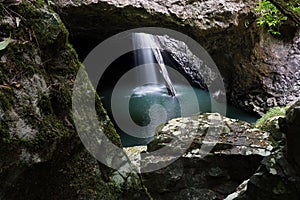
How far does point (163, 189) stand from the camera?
3631 mm

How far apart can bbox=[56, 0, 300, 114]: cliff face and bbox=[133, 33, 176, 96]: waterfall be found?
321 centimetres

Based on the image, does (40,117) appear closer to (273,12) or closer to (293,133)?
(293,133)

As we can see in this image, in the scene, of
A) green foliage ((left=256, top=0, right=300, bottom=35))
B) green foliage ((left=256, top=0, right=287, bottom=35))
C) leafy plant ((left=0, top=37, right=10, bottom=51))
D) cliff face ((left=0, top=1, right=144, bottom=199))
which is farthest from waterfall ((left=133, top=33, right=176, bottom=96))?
leafy plant ((left=0, top=37, right=10, bottom=51))

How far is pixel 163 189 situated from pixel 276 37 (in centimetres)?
604

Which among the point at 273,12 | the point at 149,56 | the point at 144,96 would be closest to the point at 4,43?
the point at 273,12

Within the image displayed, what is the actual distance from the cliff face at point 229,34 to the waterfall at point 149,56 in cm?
321

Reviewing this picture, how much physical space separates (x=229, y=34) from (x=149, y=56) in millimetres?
5763

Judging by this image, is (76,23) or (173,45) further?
(173,45)

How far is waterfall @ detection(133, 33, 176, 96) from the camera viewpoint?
39.3 ft

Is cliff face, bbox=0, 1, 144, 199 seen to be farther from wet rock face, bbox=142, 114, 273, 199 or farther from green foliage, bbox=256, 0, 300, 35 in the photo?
wet rock face, bbox=142, 114, 273, 199

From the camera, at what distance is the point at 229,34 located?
735 centimetres

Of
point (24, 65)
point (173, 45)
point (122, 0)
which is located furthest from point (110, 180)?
point (173, 45)

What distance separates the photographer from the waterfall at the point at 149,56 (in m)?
12.0

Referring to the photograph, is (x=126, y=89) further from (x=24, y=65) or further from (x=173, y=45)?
(x=24, y=65)
